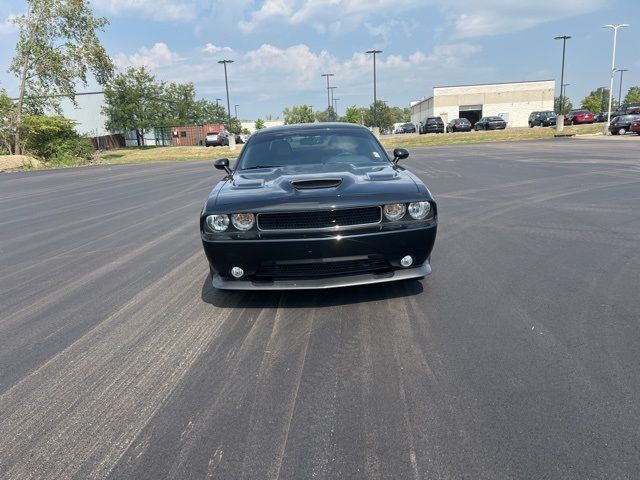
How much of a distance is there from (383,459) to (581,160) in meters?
16.5

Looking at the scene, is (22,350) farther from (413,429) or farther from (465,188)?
(465,188)

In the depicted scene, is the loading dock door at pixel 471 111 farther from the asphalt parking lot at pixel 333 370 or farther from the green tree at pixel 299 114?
the asphalt parking lot at pixel 333 370

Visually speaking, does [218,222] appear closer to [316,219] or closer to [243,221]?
[243,221]

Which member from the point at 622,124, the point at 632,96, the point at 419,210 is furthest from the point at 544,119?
the point at 632,96

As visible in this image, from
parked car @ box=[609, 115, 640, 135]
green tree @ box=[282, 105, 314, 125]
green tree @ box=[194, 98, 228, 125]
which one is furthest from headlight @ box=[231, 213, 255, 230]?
green tree @ box=[282, 105, 314, 125]

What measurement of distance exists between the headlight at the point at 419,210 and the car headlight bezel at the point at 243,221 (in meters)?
1.24

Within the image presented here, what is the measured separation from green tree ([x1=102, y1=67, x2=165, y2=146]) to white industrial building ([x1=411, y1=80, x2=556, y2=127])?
44.6 meters

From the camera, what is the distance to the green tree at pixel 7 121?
32688 millimetres

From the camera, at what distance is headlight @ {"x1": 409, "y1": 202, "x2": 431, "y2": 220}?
3807 millimetres

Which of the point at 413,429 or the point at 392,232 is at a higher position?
the point at 392,232

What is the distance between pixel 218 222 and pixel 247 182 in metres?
0.65

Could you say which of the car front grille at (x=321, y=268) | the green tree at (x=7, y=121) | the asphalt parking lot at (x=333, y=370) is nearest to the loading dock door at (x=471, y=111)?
the green tree at (x=7, y=121)

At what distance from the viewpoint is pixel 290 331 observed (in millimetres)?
3561

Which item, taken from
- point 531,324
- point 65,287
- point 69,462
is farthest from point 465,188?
point 69,462
